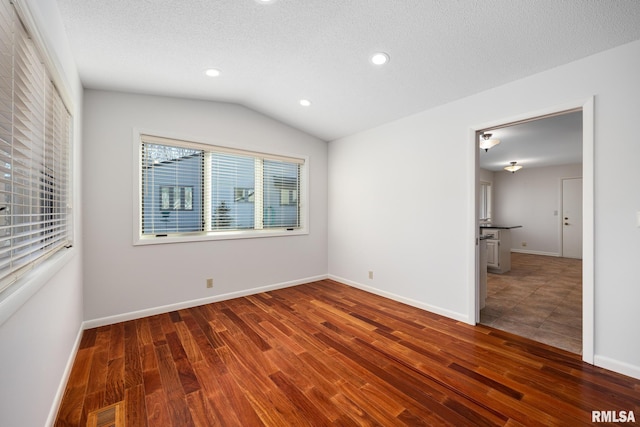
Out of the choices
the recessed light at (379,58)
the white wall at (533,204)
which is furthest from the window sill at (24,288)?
A: the white wall at (533,204)

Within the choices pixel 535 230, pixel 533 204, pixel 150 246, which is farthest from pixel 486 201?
pixel 150 246

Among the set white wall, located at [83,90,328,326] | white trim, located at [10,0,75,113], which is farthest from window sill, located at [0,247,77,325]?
white wall, located at [83,90,328,326]

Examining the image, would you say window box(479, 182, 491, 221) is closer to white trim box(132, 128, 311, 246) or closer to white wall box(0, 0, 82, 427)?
white trim box(132, 128, 311, 246)

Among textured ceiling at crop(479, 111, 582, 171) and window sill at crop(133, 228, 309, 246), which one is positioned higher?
textured ceiling at crop(479, 111, 582, 171)

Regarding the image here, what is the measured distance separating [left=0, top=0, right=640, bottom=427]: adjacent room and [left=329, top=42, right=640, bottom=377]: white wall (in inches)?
0.7

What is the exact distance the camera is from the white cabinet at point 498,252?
5384 millimetres

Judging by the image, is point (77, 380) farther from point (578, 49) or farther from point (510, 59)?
point (578, 49)

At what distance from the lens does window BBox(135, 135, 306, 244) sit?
3.22 meters

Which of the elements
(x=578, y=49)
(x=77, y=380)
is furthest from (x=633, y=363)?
(x=77, y=380)

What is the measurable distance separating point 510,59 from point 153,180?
383 centimetres

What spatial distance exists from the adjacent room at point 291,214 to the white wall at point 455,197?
0.02 m

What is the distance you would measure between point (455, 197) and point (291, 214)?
2.49 metres

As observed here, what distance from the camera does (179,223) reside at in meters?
3.40

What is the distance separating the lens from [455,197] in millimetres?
3016
